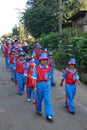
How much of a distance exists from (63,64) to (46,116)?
12976 mm

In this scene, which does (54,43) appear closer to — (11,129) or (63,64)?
(63,64)

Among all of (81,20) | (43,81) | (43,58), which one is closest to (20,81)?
(43,81)

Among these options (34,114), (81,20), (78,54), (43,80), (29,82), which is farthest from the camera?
(81,20)

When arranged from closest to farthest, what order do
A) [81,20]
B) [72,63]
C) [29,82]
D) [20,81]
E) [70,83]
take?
[72,63], [70,83], [29,82], [20,81], [81,20]

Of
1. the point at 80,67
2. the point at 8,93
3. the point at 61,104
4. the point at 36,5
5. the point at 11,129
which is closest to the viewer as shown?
the point at 11,129

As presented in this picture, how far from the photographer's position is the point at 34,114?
9805 millimetres

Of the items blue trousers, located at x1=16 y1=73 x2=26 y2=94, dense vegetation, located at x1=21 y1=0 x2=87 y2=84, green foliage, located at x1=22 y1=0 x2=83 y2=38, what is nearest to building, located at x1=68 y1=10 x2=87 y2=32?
dense vegetation, located at x1=21 y1=0 x2=87 y2=84

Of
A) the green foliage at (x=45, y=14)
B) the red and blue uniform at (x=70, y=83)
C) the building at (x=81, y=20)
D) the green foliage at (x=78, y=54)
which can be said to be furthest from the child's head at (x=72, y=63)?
the green foliage at (x=45, y=14)

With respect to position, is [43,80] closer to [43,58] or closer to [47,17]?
[43,58]

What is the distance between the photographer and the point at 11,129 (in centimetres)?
832

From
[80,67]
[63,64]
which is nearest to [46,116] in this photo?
[80,67]

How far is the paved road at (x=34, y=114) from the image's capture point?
8570 mm

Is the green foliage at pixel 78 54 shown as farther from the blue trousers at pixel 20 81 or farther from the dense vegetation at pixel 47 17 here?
the dense vegetation at pixel 47 17

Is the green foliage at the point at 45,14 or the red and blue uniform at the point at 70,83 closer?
the red and blue uniform at the point at 70,83
